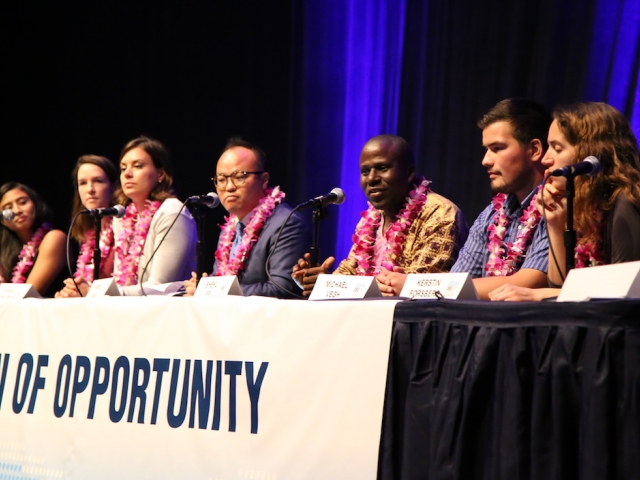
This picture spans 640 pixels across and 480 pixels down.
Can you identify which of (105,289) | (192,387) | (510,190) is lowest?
(192,387)

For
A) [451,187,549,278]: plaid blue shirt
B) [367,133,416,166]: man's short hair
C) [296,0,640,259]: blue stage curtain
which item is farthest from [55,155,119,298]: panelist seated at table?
[451,187,549,278]: plaid blue shirt

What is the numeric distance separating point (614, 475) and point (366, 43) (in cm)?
404

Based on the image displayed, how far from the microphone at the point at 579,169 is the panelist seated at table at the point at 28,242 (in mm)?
4191

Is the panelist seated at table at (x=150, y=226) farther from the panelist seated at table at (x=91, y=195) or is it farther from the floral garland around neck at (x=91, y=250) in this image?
the panelist seated at table at (x=91, y=195)

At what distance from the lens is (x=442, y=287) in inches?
91.7

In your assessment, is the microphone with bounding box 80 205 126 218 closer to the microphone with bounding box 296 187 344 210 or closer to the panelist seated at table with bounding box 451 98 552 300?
the microphone with bounding box 296 187 344 210

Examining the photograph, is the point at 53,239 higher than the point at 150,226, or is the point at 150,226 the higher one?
the point at 150,226

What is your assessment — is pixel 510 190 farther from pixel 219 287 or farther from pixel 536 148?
pixel 219 287

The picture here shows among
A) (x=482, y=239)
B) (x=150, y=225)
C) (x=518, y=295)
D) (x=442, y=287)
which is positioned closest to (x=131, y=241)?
(x=150, y=225)

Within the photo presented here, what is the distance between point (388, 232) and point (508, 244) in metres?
0.65

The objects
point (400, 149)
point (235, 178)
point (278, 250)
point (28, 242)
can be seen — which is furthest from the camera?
point (28, 242)

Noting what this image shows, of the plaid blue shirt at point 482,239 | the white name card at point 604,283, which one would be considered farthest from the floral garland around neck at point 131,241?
the white name card at point 604,283

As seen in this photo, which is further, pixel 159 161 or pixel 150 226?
pixel 159 161

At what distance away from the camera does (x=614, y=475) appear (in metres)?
1.65
